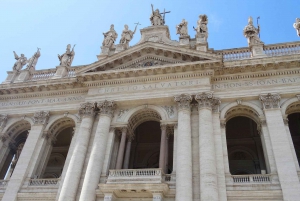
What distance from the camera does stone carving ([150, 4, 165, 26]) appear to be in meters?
25.1

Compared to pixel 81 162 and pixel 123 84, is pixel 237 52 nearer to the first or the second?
Result: pixel 123 84

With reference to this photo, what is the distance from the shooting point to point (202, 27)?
22.8m

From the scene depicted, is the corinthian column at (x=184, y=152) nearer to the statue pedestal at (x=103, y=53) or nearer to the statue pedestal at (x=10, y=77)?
the statue pedestal at (x=103, y=53)

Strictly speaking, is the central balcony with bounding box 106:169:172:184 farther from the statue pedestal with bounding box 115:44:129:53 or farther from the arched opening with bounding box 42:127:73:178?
the statue pedestal with bounding box 115:44:129:53

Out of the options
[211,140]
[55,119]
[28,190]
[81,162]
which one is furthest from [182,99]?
[28,190]

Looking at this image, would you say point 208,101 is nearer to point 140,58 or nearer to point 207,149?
point 207,149

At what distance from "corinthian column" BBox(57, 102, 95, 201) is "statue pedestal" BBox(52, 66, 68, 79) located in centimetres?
413

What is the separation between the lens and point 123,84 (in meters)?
20.7

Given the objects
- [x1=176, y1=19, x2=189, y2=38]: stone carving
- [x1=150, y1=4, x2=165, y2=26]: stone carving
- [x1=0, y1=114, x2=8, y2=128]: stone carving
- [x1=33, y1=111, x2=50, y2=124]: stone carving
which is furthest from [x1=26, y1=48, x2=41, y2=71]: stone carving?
[x1=176, y1=19, x2=189, y2=38]: stone carving

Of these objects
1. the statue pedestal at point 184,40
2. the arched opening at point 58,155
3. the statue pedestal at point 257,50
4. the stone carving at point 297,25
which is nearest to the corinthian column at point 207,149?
the statue pedestal at point 257,50

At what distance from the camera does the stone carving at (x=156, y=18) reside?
82.3 ft

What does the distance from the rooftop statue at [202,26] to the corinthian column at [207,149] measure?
616cm

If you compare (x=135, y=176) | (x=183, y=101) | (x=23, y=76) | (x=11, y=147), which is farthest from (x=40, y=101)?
(x=183, y=101)

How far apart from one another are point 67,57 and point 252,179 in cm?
1725
